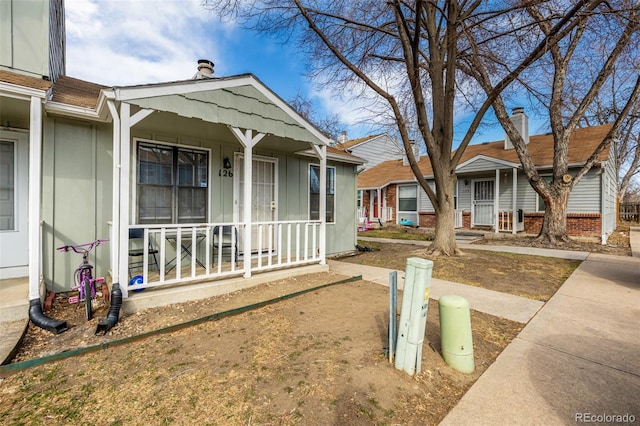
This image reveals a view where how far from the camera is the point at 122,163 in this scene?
12.3ft

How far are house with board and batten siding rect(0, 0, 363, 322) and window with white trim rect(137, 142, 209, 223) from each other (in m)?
0.02

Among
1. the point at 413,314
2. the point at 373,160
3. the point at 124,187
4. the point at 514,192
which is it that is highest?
the point at 373,160

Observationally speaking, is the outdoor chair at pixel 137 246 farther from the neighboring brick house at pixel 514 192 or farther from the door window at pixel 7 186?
the neighboring brick house at pixel 514 192

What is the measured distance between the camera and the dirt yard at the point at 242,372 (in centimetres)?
203

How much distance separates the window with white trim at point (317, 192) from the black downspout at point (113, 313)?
182 inches

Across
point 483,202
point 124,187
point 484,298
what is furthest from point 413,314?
point 483,202

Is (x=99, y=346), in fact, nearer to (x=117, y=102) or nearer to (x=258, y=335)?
(x=258, y=335)

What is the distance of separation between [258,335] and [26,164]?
13.9ft

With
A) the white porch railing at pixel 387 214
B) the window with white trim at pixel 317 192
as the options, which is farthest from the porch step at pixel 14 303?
the white porch railing at pixel 387 214

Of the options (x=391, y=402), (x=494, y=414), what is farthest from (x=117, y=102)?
(x=494, y=414)

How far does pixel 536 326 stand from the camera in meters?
3.43

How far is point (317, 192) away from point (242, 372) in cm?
556

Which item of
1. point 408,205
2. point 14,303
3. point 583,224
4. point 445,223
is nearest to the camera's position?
point 14,303
